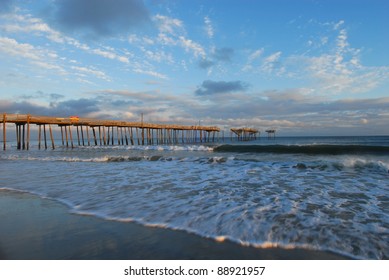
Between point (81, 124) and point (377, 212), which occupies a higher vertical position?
point (81, 124)

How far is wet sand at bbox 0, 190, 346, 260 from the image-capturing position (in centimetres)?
310

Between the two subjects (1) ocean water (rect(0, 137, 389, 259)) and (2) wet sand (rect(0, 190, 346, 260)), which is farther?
(1) ocean water (rect(0, 137, 389, 259))

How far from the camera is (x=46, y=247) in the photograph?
334 cm

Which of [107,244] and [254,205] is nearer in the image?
[107,244]

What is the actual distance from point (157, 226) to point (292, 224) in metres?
2.20

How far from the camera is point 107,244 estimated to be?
3438 millimetres

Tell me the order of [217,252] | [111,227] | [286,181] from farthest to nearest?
[286,181] < [111,227] < [217,252]

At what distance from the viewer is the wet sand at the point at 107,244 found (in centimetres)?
310

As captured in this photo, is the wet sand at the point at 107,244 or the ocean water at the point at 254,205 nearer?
the wet sand at the point at 107,244

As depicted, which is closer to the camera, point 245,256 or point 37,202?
point 245,256

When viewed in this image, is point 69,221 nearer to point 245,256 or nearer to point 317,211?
point 245,256

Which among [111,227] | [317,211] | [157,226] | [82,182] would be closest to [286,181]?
[317,211]
